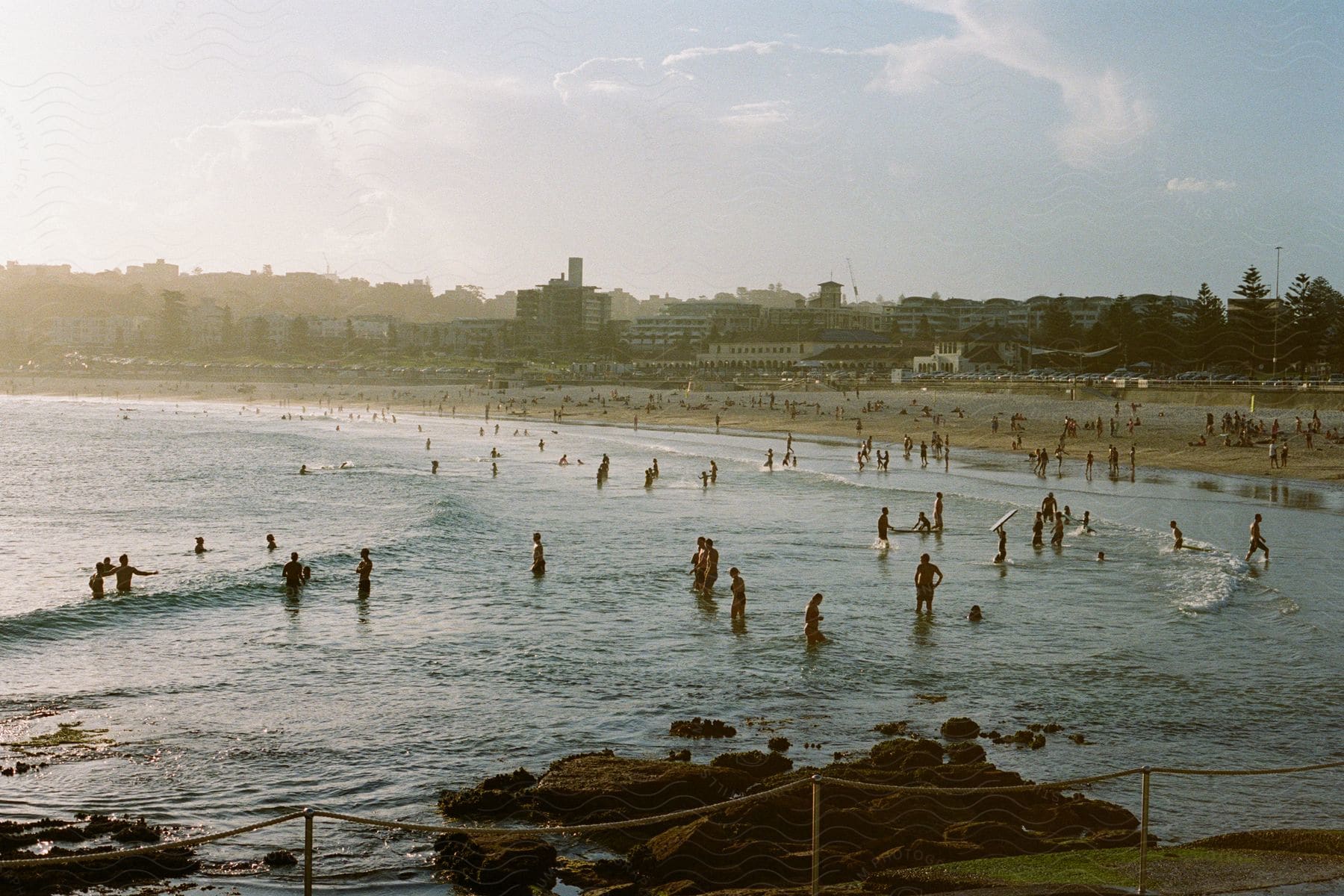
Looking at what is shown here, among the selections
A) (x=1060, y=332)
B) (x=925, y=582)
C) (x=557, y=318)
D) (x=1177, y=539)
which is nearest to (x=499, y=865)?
(x=925, y=582)

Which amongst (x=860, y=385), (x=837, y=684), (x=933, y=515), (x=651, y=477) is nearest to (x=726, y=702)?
(x=837, y=684)

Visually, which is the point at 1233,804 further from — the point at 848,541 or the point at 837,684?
the point at 848,541

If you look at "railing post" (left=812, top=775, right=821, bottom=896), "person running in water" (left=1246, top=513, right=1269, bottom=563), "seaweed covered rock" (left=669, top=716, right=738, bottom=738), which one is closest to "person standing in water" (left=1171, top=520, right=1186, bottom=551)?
"person running in water" (left=1246, top=513, right=1269, bottom=563)

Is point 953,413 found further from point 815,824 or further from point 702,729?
point 815,824

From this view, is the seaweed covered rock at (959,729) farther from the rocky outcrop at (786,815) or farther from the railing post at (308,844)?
the railing post at (308,844)

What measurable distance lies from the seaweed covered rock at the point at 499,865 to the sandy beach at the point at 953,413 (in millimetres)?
39522

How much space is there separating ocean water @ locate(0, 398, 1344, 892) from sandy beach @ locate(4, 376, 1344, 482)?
37.8ft

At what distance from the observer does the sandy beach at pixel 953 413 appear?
46.5m

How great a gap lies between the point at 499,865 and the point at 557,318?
6706 inches

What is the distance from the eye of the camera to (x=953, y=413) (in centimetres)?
6794

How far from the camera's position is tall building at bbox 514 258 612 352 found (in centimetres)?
17062

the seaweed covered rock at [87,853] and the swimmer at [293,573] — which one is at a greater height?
the swimmer at [293,573]

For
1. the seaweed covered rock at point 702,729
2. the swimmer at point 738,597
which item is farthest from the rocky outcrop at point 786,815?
the swimmer at point 738,597

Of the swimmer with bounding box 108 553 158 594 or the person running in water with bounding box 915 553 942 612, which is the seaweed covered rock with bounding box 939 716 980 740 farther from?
the swimmer with bounding box 108 553 158 594
